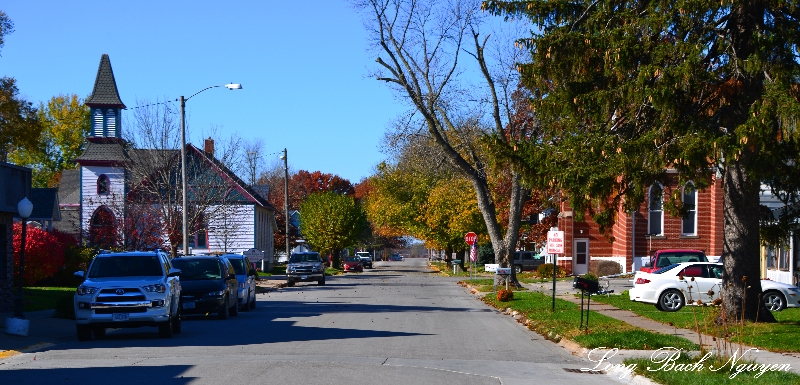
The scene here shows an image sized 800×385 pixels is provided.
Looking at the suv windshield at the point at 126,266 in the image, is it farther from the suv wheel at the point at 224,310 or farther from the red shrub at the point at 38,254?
the red shrub at the point at 38,254

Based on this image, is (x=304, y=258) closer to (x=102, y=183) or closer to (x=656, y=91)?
(x=102, y=183)

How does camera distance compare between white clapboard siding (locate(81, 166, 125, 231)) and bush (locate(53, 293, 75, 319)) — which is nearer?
bush (locate(53, 293, 75, 319))

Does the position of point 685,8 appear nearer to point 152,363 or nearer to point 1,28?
point 152,363

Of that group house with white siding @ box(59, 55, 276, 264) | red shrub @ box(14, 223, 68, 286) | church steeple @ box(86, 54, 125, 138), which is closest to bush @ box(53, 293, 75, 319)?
red shrub @ box(14, 223, 68, 286)

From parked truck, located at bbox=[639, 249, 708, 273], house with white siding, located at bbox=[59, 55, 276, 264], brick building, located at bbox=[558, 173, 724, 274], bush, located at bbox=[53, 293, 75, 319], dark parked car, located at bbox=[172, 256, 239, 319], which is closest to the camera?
bush, located at bbox=[53, 293, 75, 319]

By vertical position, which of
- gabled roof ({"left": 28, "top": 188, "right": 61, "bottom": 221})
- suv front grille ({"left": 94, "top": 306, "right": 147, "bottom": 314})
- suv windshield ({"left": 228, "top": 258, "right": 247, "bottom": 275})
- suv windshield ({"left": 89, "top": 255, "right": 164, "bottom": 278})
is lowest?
suv front grille ({"left": 94, "top": 306, "right": 147, "bottom": 314})

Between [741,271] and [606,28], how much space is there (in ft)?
20.0

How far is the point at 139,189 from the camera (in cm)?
4359

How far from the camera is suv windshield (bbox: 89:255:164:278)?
18.1 m

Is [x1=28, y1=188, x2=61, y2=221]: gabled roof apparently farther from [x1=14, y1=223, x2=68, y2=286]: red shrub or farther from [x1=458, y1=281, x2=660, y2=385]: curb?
[x1=458, y1=281, x2=660, y2=385]: curb

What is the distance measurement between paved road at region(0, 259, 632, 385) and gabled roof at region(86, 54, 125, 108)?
125ft

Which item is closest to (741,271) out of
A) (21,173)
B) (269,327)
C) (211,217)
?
(269,327)

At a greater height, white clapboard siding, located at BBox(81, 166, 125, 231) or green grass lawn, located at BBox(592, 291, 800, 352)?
white clapboard siding, located at BBox(81, 166, 125, 231)

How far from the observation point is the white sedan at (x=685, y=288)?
80.1 feet
